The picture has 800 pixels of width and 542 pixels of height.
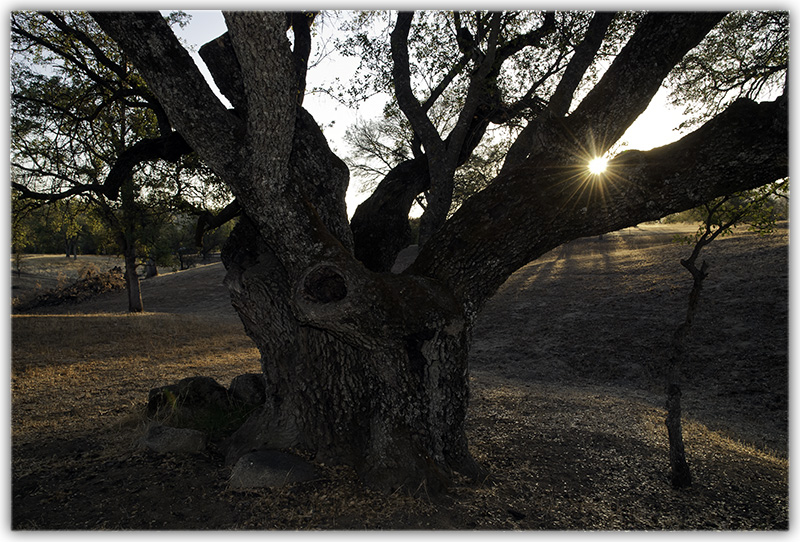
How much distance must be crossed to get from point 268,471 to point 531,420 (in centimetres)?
414

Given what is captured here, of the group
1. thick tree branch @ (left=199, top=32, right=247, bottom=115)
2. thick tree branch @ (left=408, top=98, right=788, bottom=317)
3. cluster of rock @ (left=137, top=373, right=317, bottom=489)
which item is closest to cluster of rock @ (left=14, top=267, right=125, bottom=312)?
cluster of rock @ (left=137, top=373, right=317, bottom=489)

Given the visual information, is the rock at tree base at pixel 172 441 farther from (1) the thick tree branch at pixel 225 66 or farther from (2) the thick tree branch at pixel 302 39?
(2) the thick tree branch at pixel 302 39

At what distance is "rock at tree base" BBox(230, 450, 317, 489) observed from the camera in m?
4.18

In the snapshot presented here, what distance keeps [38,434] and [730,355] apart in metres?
12.8

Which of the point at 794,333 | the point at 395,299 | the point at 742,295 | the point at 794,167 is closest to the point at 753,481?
the point at 794,333

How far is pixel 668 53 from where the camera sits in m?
4.15

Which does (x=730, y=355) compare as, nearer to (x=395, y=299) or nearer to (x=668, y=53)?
(x=668, y=53)

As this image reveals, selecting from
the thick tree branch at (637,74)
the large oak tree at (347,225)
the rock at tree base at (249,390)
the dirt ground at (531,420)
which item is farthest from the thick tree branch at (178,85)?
the rock at tree base at (249,390)

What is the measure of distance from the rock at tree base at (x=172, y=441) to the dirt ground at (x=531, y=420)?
0.14 m

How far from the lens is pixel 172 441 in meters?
4.80

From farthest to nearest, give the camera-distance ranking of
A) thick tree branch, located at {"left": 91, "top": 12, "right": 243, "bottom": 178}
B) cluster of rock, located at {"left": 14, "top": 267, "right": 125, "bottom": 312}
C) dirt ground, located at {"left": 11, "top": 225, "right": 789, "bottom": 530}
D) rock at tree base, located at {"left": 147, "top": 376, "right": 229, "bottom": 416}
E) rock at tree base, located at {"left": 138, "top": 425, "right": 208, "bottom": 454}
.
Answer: cluster of rock, located at {"left": 14, "top": 267, "right": 125, "bottom": 312} < rock at tree base, located at {"left": 147, "top": 376, "right": 229, "bottom": 416} < rock at tree base, located at {"left": 138, "top": 425, "right": 208, "bottom": 454} < dirt ground, located at {"left": 11, "top": 225, "right": 789, "bottom": 530} < thick tree branch, located at {"left": 91, "top": 12, "right": 243, "bottom": 178}

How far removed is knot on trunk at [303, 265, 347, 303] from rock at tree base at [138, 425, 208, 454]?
2.45 metres

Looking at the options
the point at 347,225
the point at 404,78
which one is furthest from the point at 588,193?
the point at 404,78

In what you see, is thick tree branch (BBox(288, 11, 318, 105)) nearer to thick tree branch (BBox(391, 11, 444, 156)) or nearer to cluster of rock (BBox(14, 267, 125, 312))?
thick tree branch (BBox(391, 11, 444, 156))
